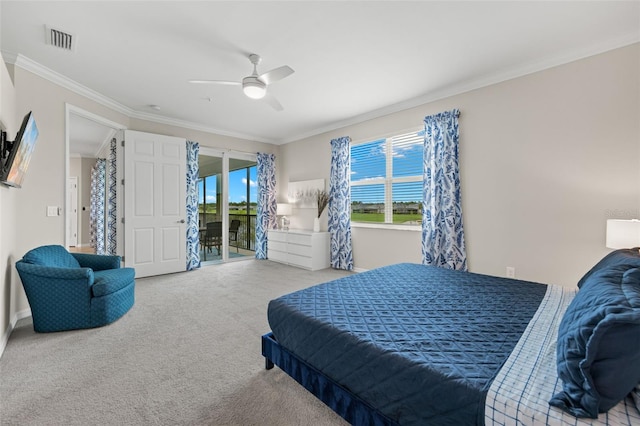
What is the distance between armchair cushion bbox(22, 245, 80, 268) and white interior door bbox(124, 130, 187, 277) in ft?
4.27

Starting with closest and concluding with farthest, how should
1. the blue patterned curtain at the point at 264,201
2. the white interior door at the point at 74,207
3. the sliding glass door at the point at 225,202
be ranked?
the sliding glass door at the point at 225,202 → the blue patterned curtain at the point at 264,201 → the white interior door at the point at 74,207

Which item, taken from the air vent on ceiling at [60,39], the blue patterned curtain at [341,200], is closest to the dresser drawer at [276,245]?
the blue patterned curtain at [341,200]

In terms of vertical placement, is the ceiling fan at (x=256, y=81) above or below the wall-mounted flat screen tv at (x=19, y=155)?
above

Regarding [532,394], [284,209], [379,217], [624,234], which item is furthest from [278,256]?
[532,394]

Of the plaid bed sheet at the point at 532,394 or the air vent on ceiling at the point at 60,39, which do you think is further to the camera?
the air vent on ceiling at the point at 60,39

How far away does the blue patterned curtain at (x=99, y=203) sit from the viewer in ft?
20.7

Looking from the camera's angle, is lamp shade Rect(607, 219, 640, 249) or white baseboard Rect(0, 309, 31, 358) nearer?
lamp shade Rect(607, 219, 640, 249)

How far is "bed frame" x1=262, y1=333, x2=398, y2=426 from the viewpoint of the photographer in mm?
1293

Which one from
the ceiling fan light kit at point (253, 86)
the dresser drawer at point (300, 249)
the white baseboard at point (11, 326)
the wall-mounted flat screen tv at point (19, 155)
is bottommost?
the white baseboard at point (11, 326)

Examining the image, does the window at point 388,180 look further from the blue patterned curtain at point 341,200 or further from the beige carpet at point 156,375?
the beige carpet at point 156,375

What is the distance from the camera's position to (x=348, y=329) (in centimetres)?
148

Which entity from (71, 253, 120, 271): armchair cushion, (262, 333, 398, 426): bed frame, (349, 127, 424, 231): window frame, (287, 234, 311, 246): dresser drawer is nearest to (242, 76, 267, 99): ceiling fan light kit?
(262, 333, 398, 426): bed frame

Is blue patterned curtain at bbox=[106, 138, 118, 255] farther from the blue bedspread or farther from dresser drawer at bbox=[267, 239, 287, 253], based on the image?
the blue bedspread

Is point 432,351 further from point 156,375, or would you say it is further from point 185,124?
point 185,124
